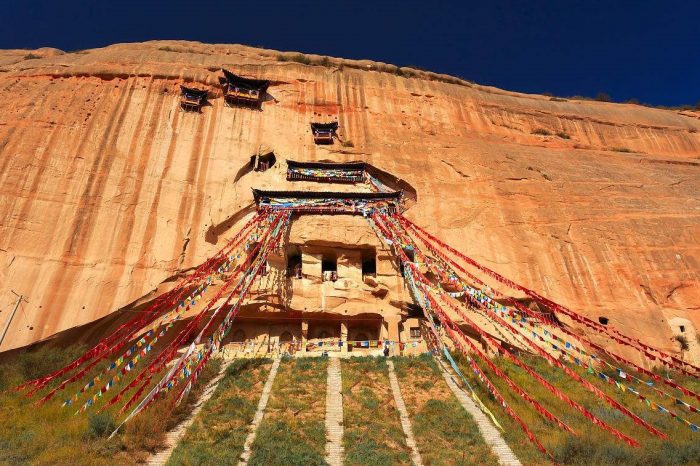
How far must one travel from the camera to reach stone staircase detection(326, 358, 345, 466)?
10.7 m

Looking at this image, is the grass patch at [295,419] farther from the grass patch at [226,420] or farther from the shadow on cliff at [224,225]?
the shadow on cliff at [224,225]

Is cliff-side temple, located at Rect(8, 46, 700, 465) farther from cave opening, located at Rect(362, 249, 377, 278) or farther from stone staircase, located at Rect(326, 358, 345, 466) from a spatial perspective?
cave opening, located at Rect(362, 249, 377, 278)

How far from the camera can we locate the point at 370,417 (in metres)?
12.5

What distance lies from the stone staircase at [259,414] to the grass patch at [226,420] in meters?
0.11

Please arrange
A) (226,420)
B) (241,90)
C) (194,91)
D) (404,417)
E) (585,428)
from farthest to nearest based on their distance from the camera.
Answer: (241,90), (194,91), (404,417), (226,420), (585,428)

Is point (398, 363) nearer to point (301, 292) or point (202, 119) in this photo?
point (301, 292)

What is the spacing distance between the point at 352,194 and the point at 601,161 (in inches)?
606

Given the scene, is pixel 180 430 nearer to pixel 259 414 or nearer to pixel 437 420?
pixel 259 414

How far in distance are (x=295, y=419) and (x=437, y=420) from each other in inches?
154

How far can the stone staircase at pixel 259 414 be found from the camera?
10500 mm

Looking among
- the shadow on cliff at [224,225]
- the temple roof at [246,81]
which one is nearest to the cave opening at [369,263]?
the shadow on cliff at [224,225]

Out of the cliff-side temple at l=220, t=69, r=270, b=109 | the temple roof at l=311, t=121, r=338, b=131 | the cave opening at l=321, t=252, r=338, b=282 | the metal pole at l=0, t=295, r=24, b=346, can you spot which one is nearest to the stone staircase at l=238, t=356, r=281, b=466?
the cave opening at l=321, t=252, r=338, b=282

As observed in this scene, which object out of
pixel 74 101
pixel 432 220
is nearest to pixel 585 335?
pixel 432 220

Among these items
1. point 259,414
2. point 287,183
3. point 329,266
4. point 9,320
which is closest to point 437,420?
point 259,414
